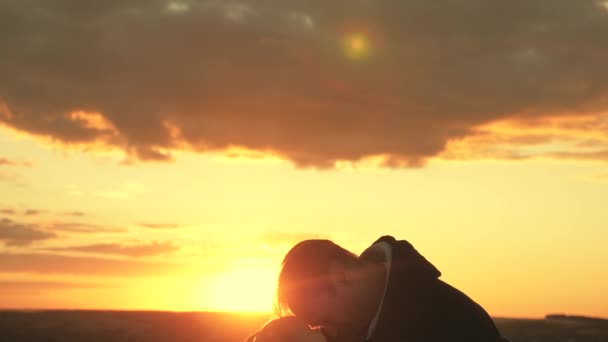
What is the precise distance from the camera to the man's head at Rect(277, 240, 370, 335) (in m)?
7.76

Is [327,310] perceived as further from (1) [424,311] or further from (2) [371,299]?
(1) [424,311]

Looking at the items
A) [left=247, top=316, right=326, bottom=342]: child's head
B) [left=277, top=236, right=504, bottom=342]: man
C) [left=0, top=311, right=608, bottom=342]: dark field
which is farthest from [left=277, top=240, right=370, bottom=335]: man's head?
[left=0, top=311, right=608, bottom=342]: dark field

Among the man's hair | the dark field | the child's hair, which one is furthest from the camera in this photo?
the dark field

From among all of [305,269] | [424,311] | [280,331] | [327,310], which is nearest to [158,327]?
[327,310]

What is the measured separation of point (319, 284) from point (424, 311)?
0.89 meters

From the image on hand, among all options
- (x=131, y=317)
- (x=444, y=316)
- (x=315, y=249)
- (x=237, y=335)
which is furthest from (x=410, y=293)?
(x=131, y=317)

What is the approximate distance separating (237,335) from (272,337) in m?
26.3

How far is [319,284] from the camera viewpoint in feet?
25.7

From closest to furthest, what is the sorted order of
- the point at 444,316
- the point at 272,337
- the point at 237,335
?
the point at 272,337, the point at 444,316, the point at 237,335

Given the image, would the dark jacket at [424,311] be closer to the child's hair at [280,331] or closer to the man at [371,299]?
the man at [371,299]

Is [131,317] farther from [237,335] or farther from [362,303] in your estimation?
[362,303]

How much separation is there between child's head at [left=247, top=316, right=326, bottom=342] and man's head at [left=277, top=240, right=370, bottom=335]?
24 cm

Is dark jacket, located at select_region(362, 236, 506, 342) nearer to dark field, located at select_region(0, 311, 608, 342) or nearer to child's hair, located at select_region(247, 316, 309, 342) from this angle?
child's hair, located at select_region(247, 316, 309, 342)

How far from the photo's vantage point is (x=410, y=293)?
7.81 metres
